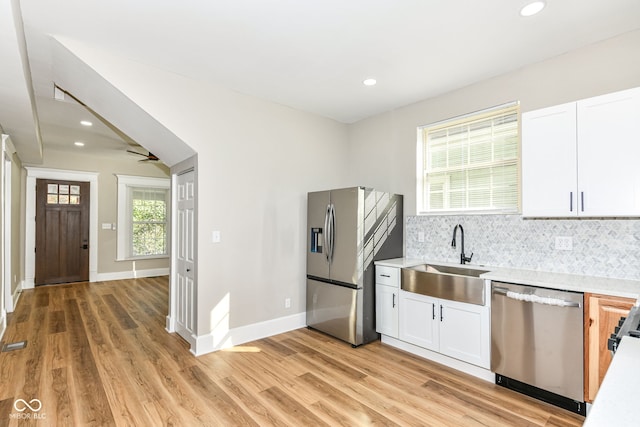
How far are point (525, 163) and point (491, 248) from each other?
922 mm

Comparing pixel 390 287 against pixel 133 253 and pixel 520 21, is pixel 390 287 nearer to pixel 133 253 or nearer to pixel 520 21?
pixel 520 21

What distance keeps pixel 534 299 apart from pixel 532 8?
205 centimetres

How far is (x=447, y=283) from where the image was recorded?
2.98 m

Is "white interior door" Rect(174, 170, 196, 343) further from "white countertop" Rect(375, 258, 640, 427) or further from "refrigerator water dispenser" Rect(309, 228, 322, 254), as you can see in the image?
"white countertop" Rect(375, 258, 640, 427)

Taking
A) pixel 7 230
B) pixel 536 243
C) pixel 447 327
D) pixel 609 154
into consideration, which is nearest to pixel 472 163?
pixel 536 243

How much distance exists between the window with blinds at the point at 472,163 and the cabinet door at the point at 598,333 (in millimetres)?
1204

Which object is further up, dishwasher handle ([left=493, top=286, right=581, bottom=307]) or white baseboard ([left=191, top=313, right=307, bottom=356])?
dishwasher handle ([left=493, top=286, right=581, bottom=307])

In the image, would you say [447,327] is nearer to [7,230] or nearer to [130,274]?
[7,230]

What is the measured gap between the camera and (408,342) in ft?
11.0

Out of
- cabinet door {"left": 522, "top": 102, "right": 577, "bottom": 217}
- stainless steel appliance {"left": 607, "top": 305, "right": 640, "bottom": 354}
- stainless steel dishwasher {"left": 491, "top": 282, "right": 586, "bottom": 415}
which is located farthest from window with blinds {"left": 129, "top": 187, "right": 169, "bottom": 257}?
stainless steel appliance {"left": 607, "top": 305, "right": 640, "bottom": 354}

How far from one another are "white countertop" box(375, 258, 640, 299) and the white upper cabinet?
0.50m

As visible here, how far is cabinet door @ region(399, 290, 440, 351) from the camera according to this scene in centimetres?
313

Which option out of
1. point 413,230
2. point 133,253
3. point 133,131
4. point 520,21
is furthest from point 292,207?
point 133,253

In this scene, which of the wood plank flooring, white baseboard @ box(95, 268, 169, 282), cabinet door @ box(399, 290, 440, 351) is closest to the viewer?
the wood plank flooring
